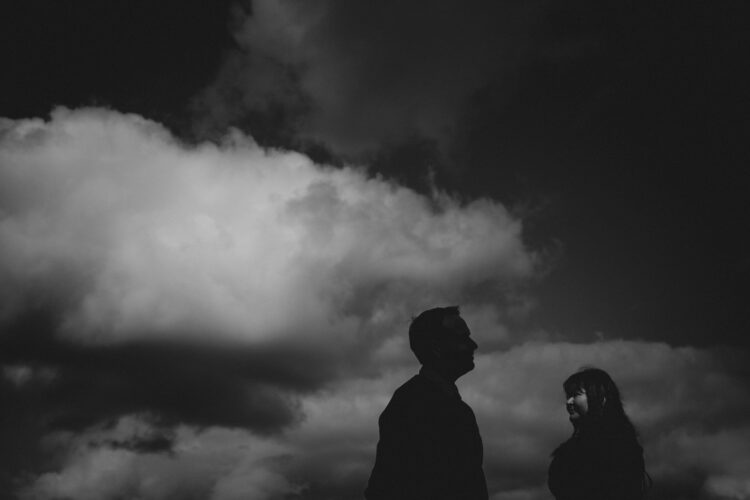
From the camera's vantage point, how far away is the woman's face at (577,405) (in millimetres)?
6000

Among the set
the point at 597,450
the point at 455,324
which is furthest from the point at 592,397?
the point at 455,324

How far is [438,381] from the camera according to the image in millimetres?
4398

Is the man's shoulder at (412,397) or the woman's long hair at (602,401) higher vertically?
the woman's long hair at (602,401)

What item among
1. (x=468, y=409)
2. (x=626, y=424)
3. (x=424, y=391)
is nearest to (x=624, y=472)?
(x=626, y=424)

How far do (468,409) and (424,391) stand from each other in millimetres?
396

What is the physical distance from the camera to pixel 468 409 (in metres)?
4.34

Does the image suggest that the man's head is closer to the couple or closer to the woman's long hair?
the couple

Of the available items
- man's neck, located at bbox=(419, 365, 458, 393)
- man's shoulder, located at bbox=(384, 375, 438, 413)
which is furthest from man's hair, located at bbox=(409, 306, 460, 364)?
man's shoulder, located at bbox=(384, 375, 438, 413)

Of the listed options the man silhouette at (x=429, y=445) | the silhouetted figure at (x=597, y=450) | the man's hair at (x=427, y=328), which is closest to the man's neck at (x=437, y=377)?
the man silhouette at (x=429, y=445)

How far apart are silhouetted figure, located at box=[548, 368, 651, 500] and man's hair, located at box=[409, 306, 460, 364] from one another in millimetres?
2221

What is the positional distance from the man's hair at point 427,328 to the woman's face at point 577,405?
7.11 feet

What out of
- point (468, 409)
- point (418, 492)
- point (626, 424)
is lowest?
point (418, 492)

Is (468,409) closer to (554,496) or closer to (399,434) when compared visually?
(399,434)

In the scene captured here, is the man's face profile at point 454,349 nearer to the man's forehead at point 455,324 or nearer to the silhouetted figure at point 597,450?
the man's forehead at point 455,324
